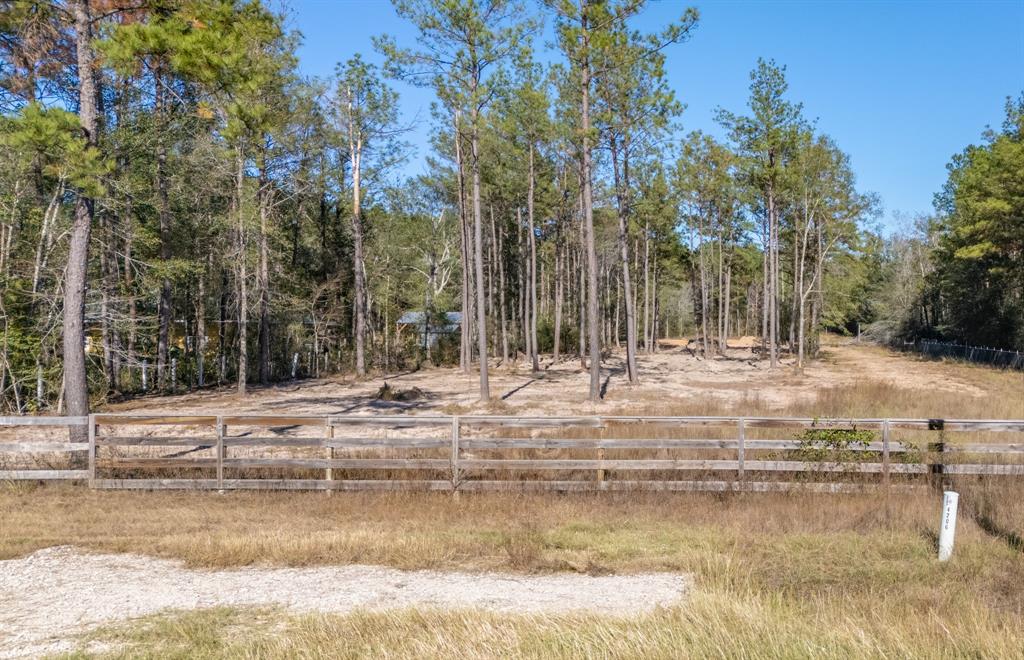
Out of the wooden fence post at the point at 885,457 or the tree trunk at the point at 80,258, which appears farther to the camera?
the tree trunk at the point at 80,258

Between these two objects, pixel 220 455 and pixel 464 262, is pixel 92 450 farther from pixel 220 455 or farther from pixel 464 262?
pixel 464 262

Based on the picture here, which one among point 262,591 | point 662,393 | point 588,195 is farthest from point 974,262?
point 262,591

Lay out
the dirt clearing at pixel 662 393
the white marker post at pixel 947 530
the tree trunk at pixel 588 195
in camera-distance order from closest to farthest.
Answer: the white marker post at pixel 947 530 → the dirt clearing at pixel 662 393 → the tree trunk at pixel 588 195

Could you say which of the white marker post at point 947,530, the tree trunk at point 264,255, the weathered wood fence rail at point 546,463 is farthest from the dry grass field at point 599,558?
the tree trunk at point 264,255

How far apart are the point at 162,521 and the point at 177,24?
27.3 ft

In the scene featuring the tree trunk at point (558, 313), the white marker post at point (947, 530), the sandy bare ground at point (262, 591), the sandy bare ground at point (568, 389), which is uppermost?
the tree trunk at point (558, 313)

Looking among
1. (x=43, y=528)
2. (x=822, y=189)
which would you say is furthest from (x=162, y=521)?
(x=822, y=189)

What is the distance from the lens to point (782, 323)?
7150cm

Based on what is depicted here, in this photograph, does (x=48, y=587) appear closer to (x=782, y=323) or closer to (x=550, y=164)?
(x=550, y=164)

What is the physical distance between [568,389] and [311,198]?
1997 centimetres

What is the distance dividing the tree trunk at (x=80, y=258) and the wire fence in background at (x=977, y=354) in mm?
44406

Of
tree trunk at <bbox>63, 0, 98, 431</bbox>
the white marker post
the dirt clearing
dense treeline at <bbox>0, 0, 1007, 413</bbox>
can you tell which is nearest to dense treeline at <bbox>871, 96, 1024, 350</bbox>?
dense treeline at <bbox>0, 0, 1007, 413</bbox>

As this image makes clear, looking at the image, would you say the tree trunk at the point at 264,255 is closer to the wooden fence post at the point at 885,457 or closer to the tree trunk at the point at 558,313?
the tree trunk at the point at 558,313

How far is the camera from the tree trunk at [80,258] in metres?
12.9
